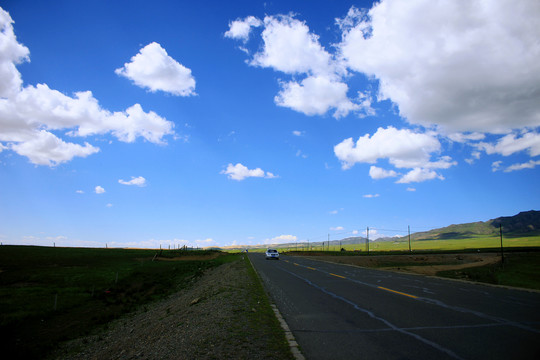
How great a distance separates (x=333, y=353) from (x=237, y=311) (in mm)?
4729

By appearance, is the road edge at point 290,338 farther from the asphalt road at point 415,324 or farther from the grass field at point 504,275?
the grass field at point 504,275

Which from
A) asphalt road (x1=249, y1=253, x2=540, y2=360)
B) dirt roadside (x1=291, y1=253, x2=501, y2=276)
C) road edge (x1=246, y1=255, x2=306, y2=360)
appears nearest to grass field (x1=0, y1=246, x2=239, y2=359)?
road edge (x1=246, y1=255, x2=306, y2=360)

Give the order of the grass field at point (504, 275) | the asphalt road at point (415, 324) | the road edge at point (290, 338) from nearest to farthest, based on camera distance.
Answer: the road edge at point (290, 338) → the asphalt road at point (415, 324) → the grass field at point (504, 275)

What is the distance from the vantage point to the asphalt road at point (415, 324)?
225 inches

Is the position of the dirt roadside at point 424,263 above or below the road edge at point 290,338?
below

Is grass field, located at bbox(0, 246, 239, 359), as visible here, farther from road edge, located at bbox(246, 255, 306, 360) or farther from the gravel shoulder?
road edge, located at bbox(246, 255, 306, 360)

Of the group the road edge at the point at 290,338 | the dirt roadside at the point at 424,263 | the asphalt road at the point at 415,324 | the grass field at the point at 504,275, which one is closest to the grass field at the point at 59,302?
the road edge at the point at 290,338

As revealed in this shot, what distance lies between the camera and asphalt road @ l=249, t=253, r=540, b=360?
18.7ft

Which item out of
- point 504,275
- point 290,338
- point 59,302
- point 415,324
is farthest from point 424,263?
point 59,302

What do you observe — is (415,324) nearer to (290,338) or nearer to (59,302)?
(290,338)

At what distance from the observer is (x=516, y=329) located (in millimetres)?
7027

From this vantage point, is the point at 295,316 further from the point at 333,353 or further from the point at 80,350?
the point at 80,350

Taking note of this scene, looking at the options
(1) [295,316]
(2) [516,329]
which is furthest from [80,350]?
(2) [516,329]

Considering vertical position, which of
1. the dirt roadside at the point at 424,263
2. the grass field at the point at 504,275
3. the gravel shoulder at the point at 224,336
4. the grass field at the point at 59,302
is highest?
the gravel shoulder at the point at 224,336
